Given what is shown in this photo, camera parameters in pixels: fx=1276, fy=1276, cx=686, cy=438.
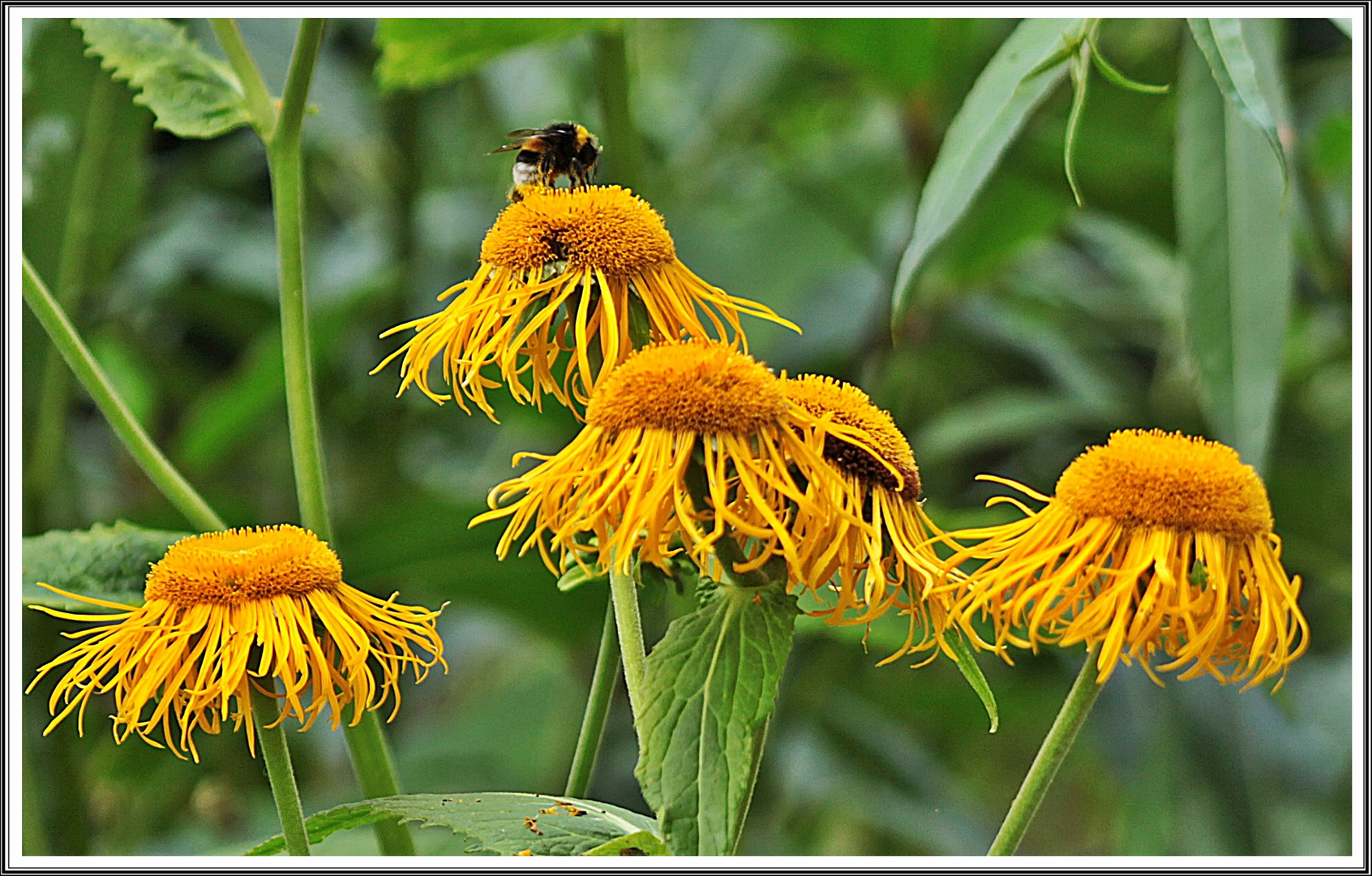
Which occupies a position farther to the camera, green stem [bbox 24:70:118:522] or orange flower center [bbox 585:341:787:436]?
green stem [bbox 24:70:118:522]

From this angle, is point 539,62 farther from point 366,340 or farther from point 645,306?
point 645,306

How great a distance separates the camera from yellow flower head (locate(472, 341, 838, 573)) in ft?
0.76

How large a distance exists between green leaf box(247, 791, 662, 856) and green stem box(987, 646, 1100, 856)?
7cm

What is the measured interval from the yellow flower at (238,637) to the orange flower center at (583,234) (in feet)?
0.24

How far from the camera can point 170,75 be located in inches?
14.4

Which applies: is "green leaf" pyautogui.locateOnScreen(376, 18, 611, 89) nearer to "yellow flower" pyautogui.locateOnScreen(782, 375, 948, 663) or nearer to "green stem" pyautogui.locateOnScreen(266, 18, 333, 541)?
"green stem" pyautogui.locateOnScreen(266, 18, 333, 541)

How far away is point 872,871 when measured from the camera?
0.29 m

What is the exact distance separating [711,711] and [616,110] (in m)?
0.37

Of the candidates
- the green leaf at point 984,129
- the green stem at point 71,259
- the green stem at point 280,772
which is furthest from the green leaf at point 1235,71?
the green stem at point 71,259

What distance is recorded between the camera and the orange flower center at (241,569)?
0.80 ft

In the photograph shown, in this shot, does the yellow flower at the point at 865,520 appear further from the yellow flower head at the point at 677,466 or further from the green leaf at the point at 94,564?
the green leaf at the point at 94,564

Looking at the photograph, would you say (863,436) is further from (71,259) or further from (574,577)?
(71,259)

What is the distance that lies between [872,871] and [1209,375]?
0.25 metres

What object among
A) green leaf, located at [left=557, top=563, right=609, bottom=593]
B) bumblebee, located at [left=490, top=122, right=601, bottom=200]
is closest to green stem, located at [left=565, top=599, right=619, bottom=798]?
green leaf, located at [left=557, top=563, right=609, bottom=593]
